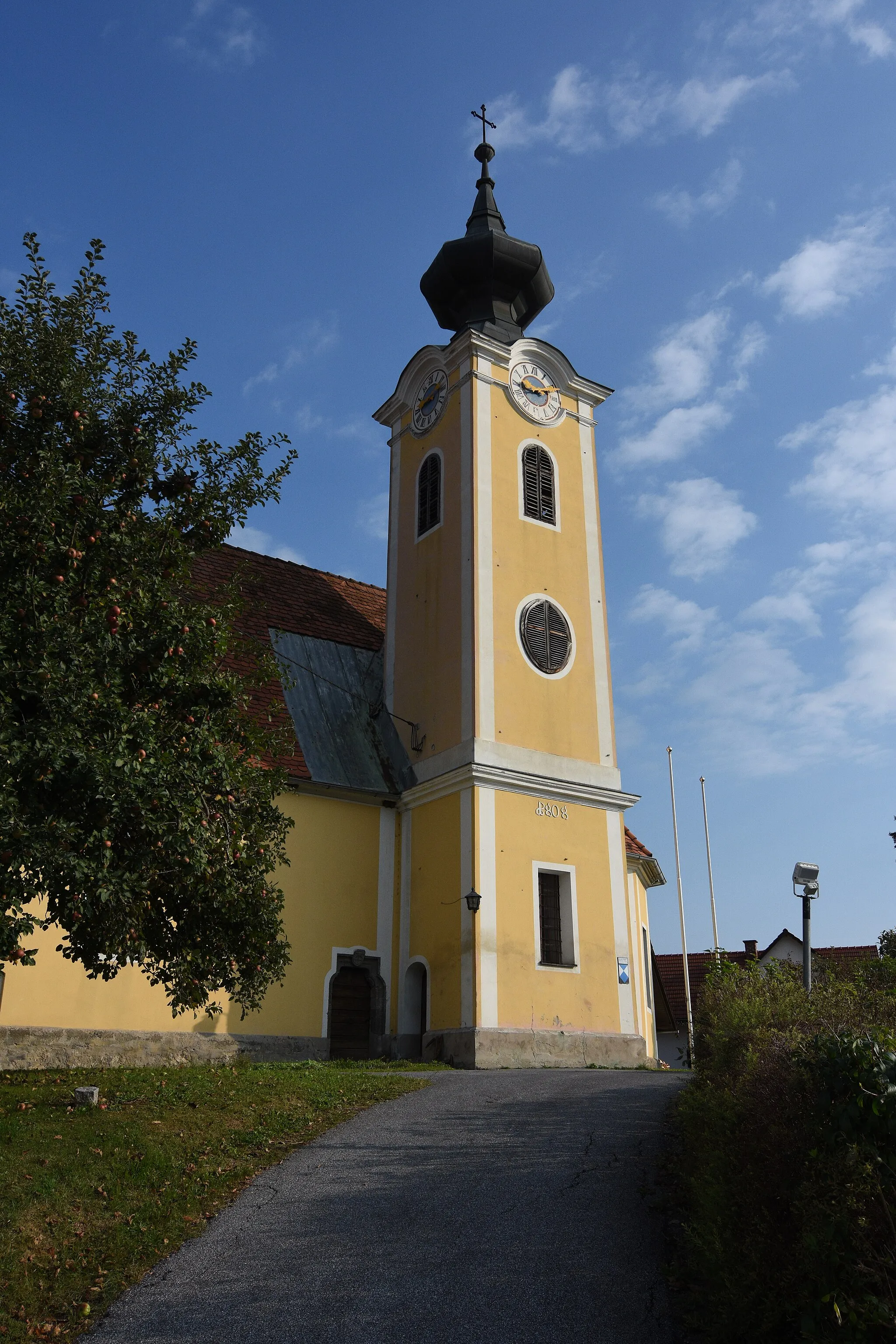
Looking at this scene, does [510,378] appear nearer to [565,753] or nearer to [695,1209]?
[565,753]

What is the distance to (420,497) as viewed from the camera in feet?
78.4

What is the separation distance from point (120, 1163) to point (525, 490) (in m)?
16.6

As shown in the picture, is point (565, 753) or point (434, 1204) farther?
point (565, 753)

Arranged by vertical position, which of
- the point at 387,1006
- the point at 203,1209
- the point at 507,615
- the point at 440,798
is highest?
the point at 507,615

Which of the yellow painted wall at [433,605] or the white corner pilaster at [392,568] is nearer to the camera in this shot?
the yellow painted wall at [433,605]

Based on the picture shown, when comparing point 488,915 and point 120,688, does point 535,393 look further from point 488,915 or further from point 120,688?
point 120,688

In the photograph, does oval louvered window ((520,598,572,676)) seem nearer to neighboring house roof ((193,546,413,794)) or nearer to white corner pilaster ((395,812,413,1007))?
neighboring house roof ((193,546,413,794))

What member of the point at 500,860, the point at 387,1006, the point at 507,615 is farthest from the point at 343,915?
the point at 507,615

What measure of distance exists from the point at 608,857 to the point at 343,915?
500cm

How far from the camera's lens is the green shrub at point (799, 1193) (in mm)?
5023

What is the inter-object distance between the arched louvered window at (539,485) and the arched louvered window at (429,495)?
176 centimetres

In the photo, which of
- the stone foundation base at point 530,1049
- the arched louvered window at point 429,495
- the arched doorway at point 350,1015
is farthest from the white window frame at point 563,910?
the arched louvered window at point 429,495

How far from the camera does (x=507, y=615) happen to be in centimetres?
2127

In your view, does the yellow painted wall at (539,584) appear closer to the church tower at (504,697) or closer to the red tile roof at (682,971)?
the church tower at (504,697)
